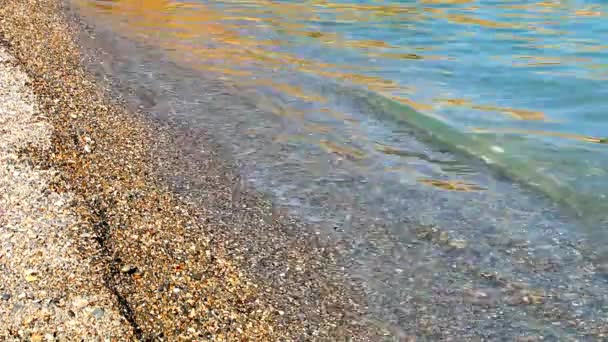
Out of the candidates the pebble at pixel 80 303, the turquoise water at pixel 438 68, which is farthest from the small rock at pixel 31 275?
the turquoise water at pixel 438 68

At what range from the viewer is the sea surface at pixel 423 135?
5023mm

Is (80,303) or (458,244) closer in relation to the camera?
(80,303)

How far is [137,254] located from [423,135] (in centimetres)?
418

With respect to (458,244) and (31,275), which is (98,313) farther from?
(458,244)

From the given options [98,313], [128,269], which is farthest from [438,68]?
[98,313]

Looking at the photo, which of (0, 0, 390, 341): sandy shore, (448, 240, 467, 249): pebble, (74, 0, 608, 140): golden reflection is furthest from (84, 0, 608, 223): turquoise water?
(0, 0, 390, 341): sandy shore

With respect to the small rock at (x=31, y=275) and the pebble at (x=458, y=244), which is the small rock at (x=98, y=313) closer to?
the small rock at (x=31, y=275)

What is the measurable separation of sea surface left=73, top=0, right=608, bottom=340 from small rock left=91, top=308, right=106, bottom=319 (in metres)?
1.68

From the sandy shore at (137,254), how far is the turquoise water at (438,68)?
1.99 metres

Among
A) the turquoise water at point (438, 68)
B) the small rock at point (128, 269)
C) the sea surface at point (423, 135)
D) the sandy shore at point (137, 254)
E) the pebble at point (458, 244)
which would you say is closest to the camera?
the sandy shore at point (137, 254)

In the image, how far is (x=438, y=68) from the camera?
11078 millimetres

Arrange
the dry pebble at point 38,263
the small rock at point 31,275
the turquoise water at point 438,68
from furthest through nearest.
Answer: the turquoise water at point 438,68, the small rock at point 31,275, the dry pebble at point 38,263

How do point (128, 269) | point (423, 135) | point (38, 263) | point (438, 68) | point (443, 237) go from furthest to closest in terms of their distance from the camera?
point (438, 68)
point (423, 135)
point (443, 237)
point (128, 269)
point (38, 263)

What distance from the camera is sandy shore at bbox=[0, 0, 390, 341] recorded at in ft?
13.3
